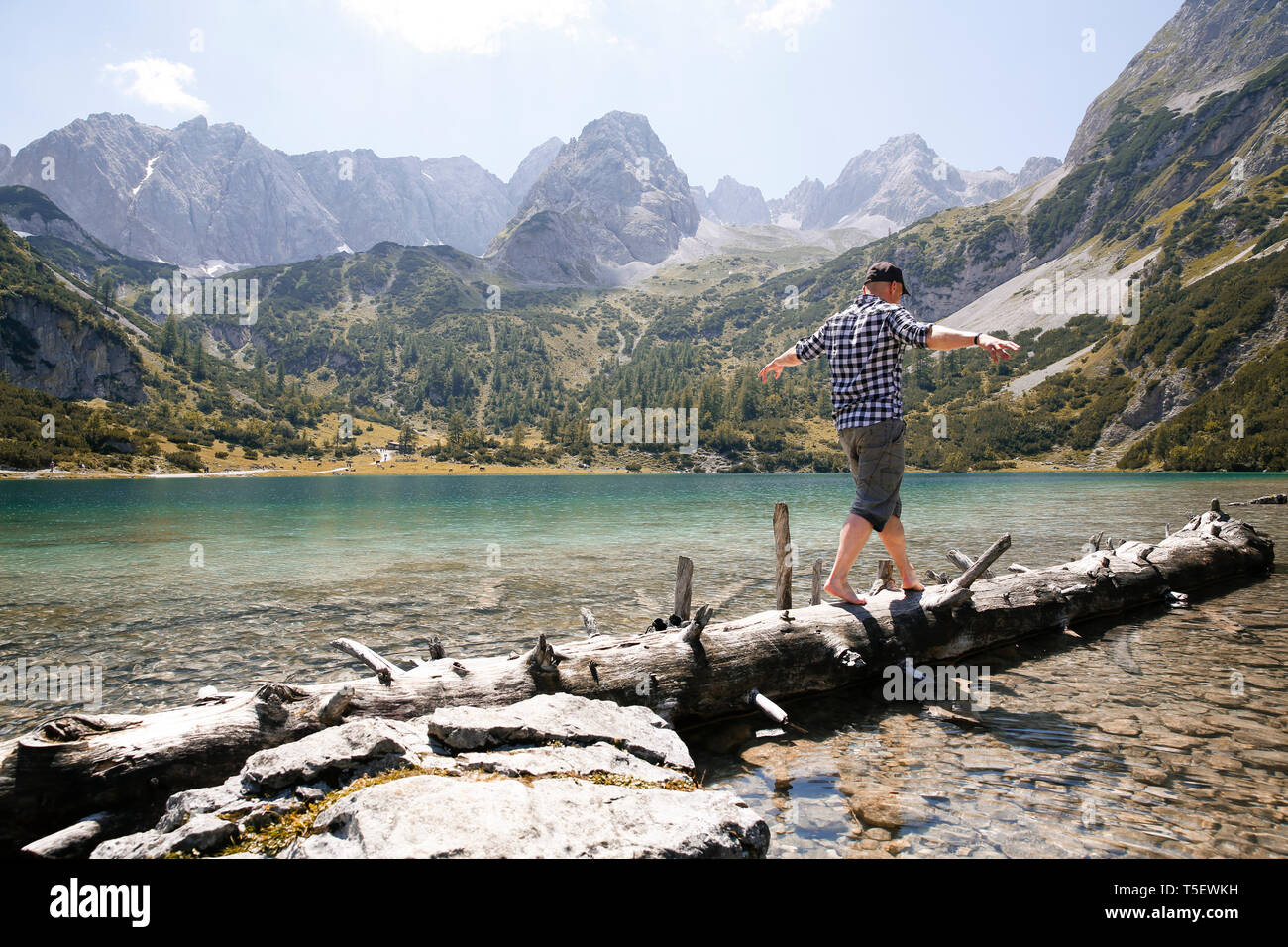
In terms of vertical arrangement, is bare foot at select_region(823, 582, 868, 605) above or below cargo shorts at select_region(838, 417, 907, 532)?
below

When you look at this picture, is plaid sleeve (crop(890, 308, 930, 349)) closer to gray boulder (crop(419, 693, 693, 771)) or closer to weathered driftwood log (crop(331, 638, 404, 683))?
gray boulder (crop(419, 693, 693, 771))

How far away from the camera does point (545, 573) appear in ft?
75.3

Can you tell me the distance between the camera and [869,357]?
8281 mm

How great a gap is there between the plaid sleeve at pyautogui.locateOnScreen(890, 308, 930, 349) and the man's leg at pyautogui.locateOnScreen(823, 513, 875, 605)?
2.36m

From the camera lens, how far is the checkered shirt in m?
8.14

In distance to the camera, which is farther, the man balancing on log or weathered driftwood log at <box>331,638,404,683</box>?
the man balancing on log

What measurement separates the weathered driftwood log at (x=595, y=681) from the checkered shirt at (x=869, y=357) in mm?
3036

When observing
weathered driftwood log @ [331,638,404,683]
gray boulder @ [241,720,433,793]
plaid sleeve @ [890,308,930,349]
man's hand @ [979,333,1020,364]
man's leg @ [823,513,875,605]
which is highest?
plaid sleeve @ [890,308,930,349]

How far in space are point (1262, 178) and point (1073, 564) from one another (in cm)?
27271

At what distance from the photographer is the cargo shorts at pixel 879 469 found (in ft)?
27.5

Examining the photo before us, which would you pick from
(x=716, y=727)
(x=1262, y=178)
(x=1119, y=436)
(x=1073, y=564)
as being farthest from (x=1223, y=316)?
(x=716, y=727)

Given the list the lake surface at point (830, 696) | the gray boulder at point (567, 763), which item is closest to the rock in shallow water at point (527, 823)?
the gray boulder at point (567, 763)

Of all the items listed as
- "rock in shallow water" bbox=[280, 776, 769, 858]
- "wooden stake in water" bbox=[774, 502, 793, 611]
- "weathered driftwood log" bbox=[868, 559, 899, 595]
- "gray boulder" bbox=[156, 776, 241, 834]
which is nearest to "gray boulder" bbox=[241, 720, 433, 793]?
"gray boulder" bbox=[156, 776, 241, 834]
